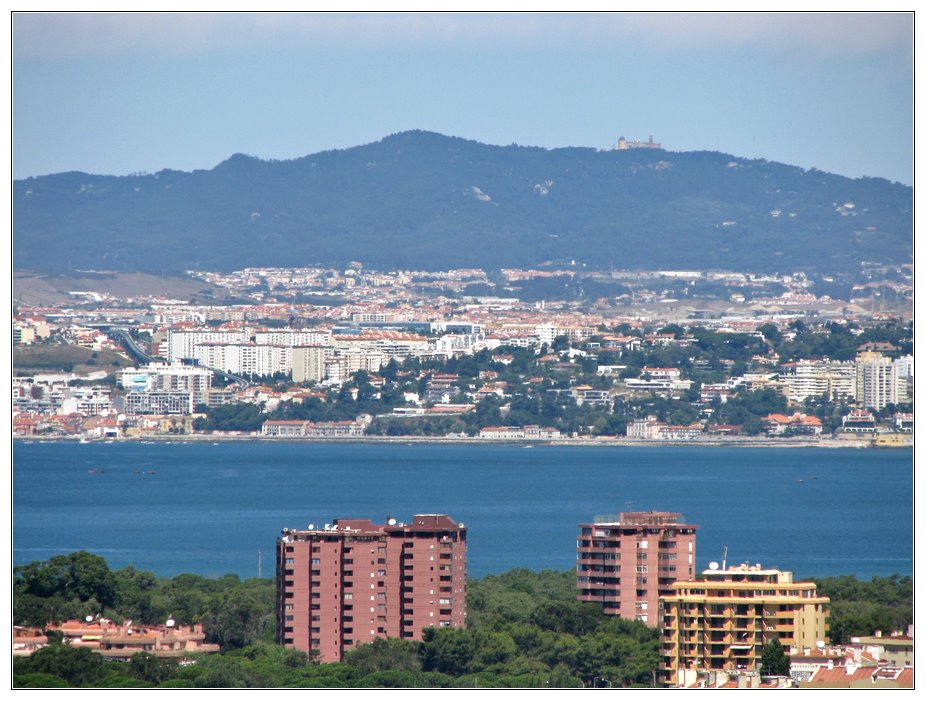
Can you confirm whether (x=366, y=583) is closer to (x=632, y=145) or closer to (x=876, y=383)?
(x=876, y=383)

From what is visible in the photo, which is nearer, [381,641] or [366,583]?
[381,641]

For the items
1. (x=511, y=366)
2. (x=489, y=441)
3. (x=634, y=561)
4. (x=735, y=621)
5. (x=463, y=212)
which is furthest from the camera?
(x=463, y=212)

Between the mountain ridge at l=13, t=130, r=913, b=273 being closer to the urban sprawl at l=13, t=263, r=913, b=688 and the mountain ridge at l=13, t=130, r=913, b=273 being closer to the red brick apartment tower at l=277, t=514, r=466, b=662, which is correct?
the urban sprawl at l=13, t=263, r=913, b=688

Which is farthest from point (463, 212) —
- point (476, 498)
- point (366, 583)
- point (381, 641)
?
point (381, 641)

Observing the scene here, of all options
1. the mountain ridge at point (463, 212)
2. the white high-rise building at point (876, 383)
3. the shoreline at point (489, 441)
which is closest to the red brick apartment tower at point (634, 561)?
the shoreline at point (489, 441)

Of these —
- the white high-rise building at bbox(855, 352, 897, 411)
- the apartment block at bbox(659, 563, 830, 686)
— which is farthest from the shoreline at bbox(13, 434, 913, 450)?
the apartment block at bbox(659, 563, 830, 686)

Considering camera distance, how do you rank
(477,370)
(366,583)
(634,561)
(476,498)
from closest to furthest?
(366,583) < (634,561) < (476,498) < (477,370)

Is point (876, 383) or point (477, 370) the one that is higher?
point (477, 370)
